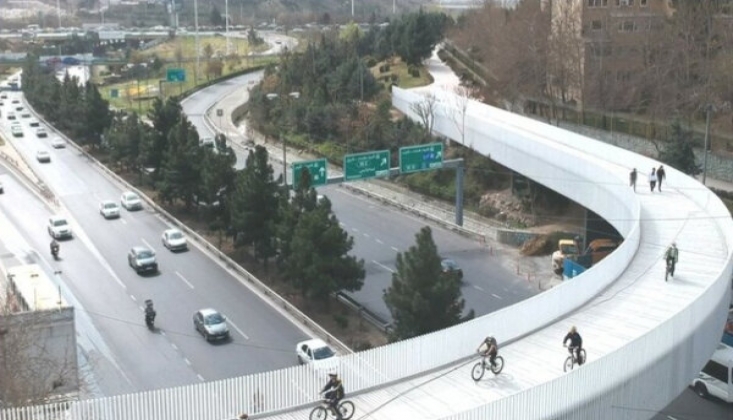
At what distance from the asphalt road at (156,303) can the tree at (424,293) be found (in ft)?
17.9

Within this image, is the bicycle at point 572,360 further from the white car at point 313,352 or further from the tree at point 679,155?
the tree at point 679,155

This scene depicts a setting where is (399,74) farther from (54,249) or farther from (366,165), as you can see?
(54,249)

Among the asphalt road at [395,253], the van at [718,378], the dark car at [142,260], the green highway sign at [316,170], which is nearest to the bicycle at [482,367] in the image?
the van at [718,378]

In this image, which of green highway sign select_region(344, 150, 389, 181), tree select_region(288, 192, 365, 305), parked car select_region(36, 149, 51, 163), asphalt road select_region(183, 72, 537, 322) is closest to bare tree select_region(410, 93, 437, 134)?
asphalt road select_region(183, 72, 537, 322)

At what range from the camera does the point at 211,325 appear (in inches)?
1324

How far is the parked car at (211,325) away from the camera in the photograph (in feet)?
110

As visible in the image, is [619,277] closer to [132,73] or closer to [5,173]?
[5,173]

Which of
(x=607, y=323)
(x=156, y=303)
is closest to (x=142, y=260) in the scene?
(x=156, y=303)

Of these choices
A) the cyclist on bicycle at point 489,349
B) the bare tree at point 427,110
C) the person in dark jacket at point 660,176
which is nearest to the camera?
the cyclist on bicycle at point 489,349

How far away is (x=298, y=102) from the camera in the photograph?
79.2 meters

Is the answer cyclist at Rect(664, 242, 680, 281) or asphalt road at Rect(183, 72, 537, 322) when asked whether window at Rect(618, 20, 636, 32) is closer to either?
asphalt road at Rect(183, 72, 537, 322)

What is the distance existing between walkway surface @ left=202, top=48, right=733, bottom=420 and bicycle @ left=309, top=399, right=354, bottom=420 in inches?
12.2

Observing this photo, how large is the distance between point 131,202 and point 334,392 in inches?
1592

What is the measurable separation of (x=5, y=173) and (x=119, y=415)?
56976 mm
